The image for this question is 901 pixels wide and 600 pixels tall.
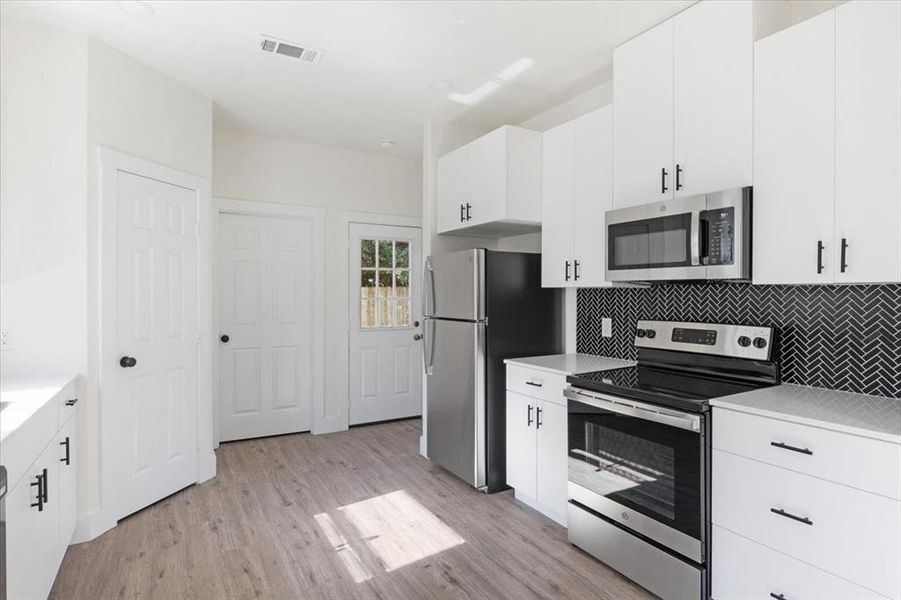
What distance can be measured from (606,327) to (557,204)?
2.85 feet

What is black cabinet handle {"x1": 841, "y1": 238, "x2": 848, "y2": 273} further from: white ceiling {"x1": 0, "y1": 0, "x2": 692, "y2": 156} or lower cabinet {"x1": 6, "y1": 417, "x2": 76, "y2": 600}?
lower cabinet {"x1": 6, "y1": 417, "x2": 76, "y2": 600}

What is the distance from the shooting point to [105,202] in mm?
2740

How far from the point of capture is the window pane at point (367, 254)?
4.98 metres

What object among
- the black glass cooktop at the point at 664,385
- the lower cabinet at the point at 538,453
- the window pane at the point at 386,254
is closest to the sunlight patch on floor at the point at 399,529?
the lower cabinet at the point at 538,453

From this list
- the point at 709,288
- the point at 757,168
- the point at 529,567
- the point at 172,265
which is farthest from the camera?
the point at 172,265

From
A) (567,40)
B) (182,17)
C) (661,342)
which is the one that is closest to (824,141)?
(661,342)

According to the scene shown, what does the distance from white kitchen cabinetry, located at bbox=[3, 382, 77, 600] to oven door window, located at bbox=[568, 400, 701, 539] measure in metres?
2.27

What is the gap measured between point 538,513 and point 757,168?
218 cm

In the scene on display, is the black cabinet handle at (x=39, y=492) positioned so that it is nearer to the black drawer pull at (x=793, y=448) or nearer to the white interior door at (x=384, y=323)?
the black drawer pull at (x=793, y=448)

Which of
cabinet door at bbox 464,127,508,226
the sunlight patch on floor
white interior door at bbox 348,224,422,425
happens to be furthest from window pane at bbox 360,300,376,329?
the sunlight patch on floor

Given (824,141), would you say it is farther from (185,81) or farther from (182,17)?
(185,81)

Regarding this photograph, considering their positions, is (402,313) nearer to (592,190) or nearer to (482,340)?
(482,340)

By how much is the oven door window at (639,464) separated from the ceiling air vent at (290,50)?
2449mm

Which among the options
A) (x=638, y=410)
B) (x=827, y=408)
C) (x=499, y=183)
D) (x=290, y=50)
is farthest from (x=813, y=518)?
(x=290, y=50)
